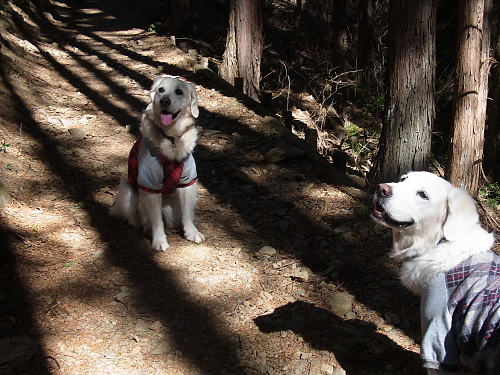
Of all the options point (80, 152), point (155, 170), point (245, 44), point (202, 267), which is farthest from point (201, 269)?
point (245, 44)

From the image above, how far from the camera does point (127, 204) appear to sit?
16.4 ft

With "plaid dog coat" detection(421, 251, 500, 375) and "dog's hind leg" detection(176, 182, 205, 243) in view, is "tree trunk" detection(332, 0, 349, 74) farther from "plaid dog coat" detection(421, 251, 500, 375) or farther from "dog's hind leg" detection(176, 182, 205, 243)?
"plaid dog coat" detection(421, 251, 500, 375)

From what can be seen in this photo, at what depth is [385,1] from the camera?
17.0m

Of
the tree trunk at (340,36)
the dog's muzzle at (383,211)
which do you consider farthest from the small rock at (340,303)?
the tree trunk at (340,36)

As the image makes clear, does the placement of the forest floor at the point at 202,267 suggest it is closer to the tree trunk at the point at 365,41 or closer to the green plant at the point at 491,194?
the green plant at the point at 491,194

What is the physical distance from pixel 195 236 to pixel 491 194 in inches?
275

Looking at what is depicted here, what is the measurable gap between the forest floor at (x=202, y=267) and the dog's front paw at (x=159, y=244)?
0.33ft

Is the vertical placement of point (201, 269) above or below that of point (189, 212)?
below

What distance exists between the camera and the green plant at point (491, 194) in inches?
338

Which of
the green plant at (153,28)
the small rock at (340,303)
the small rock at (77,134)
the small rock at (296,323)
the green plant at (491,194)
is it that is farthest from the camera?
the green plant at (153,28)

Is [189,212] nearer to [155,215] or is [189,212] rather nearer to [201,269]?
[155,215]

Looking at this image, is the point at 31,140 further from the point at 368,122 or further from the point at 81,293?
the point at 368,122

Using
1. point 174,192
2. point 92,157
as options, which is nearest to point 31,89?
A: point 92,157

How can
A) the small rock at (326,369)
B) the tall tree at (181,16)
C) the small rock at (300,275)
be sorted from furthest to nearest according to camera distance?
the tall tree at (181,16) < the small rock at (300,275) < the small rock at (326,369)
